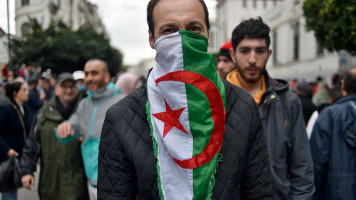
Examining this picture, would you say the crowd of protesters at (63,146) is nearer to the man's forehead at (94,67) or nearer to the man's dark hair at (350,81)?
the man's forehead at (94,67)

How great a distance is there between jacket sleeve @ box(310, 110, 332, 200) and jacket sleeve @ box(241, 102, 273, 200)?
1.71m

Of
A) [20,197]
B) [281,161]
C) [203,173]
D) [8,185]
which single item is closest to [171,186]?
[203,173]

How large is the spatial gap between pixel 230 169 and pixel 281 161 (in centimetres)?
90

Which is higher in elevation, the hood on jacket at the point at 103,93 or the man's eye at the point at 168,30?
the man's eye at the point at 168,30

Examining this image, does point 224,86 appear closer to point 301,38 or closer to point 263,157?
point 263,157

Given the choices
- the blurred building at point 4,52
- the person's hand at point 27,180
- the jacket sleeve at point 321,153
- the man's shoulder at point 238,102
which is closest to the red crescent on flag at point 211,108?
the man's shoulder at point 238,102

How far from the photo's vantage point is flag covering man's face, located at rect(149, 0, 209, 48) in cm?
132

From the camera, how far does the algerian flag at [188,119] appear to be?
1.23m

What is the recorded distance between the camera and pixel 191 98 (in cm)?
126

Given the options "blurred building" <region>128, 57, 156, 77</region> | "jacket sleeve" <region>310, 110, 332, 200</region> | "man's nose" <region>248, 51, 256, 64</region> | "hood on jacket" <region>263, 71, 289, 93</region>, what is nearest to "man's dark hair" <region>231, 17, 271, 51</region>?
"man's nose" <region>248, 51, 256, 64</region>

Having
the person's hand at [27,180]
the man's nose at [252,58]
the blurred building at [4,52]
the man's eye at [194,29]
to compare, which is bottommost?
the person's hand at [27,180]

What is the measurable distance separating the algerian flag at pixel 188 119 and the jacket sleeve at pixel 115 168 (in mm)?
165

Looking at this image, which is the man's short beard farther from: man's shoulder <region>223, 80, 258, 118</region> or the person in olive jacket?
the person in olive jacket

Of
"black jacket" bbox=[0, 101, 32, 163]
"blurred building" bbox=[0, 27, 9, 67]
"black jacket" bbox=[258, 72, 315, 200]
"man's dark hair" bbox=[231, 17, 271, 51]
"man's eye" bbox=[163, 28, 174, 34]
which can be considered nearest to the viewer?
"man's eye" bbox=[163, 28, 174, 34]
